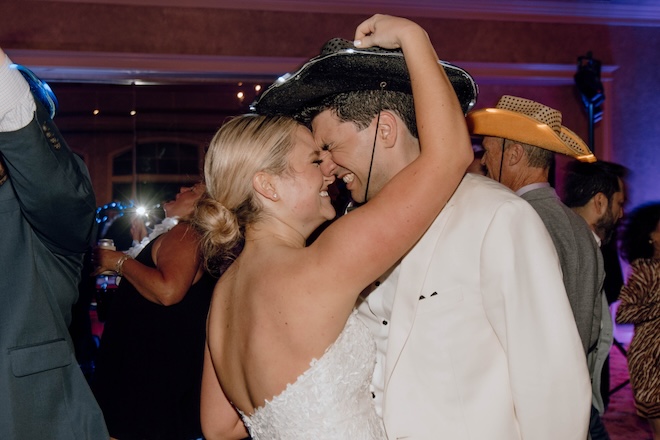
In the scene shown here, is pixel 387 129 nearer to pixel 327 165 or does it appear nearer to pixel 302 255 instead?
pixel 327 165

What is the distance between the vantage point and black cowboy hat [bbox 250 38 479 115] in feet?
5.43

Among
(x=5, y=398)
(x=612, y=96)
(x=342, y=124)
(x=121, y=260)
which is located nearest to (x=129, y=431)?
(x=121, y=260)

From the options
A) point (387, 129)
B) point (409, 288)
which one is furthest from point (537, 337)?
point (387, 129)

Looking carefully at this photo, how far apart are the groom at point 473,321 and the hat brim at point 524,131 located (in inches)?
46.5

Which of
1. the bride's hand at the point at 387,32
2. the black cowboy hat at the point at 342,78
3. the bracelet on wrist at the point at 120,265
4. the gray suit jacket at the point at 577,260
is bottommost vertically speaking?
the bracelet on wrist at the point at 120,265

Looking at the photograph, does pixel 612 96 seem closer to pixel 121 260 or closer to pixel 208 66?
pixel 208 66

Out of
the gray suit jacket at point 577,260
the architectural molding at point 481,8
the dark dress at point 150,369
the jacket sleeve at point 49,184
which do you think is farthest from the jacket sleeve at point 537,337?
the architectural molding at point 481,8

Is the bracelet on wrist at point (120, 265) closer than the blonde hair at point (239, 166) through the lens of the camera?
No

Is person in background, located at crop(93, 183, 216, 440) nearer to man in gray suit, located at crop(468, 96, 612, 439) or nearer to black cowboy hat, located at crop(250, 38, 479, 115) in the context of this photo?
black cowboy hat, located at crop(250, 38, 479, 115)

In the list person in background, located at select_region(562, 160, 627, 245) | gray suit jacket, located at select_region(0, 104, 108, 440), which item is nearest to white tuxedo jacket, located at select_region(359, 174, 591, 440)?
gray suit jacket, located at select_region(0, 104, 108, 440)

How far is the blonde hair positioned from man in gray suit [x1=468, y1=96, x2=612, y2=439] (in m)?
1.26

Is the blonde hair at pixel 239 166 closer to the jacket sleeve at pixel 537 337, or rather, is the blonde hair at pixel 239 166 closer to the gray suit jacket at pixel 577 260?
the jacket sleeve at pixel 537 337

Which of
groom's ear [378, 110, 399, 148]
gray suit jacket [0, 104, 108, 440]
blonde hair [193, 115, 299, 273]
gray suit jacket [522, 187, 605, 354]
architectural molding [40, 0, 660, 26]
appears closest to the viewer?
gray suit jacket [0, 104, 108, 440]

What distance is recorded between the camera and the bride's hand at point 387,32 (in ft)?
4.83
